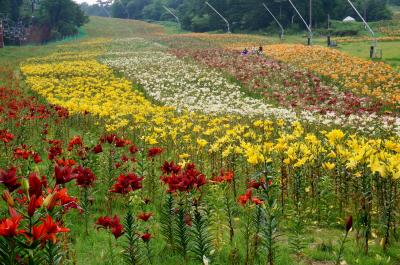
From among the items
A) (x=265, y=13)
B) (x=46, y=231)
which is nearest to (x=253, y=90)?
(x=46, y=231)

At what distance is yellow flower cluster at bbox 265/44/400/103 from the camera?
16134 mm

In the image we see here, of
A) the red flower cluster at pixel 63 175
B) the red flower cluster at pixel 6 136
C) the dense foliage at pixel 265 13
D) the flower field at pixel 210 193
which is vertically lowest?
the flower field at pixel 210 193

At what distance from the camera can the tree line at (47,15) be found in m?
66.4

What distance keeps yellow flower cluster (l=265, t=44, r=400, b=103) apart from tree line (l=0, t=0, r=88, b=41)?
2005 inches

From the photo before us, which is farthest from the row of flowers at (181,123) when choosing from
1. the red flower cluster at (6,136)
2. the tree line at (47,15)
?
the tree line at (47,15)

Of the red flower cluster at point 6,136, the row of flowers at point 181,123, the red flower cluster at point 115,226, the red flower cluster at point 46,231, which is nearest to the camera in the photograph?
the red flower cluster at point 46,231

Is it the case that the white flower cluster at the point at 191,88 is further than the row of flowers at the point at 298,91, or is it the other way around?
the white flower cluster at the point at 191,88

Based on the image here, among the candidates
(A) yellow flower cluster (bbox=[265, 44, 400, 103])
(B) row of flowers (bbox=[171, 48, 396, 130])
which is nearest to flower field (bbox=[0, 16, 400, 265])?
(B) row of flowers (bbox=[171, 48, 396, 130])

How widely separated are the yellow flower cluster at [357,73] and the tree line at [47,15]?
5093cm

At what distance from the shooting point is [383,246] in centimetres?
510

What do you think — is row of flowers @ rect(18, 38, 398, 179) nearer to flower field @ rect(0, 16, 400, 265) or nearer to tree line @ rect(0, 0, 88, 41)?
flower field @ rect(0, 16, 400, 265)

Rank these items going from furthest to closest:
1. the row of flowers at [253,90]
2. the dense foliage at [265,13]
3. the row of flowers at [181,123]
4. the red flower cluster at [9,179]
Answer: the dense foliage at [265,13]
the row of flowers at [253,90]
the row of flowers at [181,123]
the red flower cluster at [9,179]

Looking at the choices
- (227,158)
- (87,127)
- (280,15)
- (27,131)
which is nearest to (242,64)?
(87,127)

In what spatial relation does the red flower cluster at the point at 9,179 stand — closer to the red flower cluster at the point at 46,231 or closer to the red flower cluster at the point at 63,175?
the red flower cluster at the point at 63,175
